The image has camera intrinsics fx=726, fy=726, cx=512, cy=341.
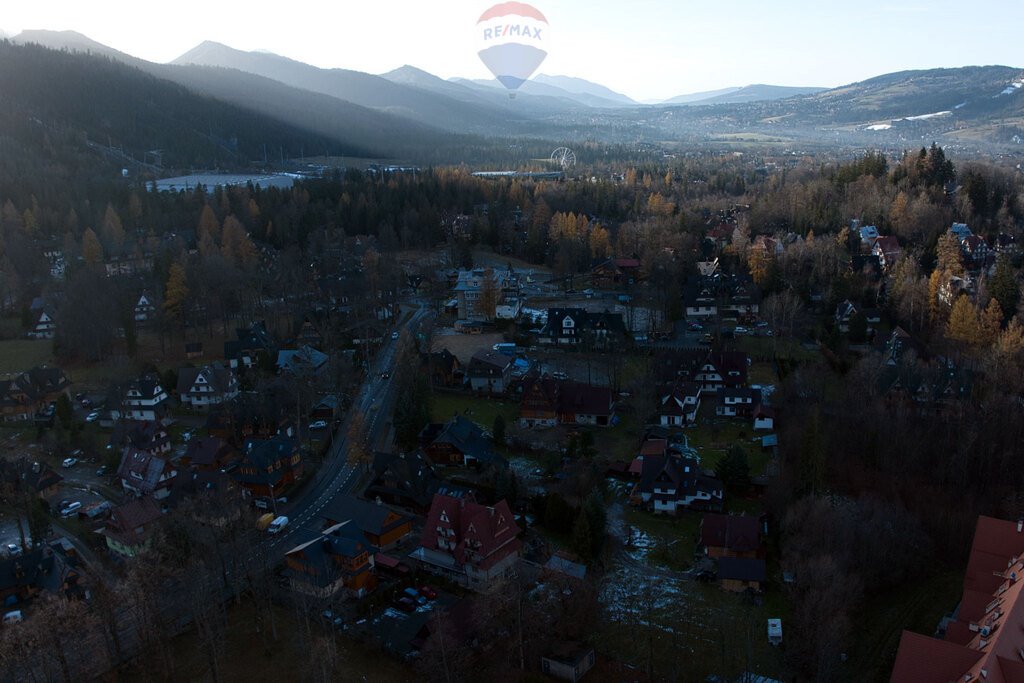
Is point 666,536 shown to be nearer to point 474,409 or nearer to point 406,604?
point 406,604

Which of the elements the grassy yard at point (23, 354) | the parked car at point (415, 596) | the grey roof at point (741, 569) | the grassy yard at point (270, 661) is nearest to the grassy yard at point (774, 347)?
the grey roof at point (741, 569)

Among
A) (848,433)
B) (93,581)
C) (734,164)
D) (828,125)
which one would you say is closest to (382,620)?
(93,581)

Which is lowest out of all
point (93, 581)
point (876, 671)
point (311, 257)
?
point (876, 671)

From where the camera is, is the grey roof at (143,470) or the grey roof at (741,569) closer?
the grey roof at (741,569)

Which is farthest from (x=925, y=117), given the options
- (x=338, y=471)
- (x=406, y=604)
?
(x=406, y=604)

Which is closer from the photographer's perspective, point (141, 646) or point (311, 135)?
point (141, 646)

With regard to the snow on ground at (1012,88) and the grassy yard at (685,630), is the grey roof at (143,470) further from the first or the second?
the snow on ground at (1012,88)

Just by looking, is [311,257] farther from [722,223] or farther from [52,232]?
[722,223]
